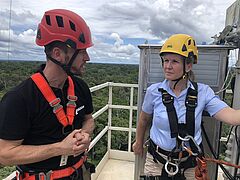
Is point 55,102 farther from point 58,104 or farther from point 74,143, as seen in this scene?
point 74,143

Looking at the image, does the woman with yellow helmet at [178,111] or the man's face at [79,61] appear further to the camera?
the woman with yellow helmet at [178,111]

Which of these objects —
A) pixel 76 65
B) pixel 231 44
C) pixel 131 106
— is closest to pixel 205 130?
pixel 231 44

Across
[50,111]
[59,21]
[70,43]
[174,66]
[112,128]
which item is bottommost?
[112,128]

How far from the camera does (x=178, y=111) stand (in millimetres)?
1489

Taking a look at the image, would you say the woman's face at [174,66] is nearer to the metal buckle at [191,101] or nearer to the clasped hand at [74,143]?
the metal buckle at [191,101]

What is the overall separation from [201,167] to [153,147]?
0.33m

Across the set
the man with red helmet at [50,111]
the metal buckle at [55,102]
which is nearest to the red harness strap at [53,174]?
the man with red helmet at [50,111]

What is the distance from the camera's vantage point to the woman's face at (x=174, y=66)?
1.48 meters

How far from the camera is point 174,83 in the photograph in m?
1.57

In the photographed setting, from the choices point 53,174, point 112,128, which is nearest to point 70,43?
point 53,174

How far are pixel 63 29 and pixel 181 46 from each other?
0.75 meters

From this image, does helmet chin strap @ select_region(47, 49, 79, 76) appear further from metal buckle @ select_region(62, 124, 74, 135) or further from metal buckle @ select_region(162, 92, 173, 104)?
metal buckle @ select_region(162, 92, 173, 104)

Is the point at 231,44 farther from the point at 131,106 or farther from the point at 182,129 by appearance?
the point at 131,106

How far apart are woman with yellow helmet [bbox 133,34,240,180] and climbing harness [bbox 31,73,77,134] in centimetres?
58
